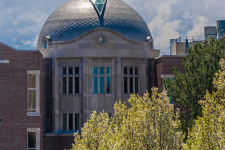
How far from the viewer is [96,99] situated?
35469 millimetres

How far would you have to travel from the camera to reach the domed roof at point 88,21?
38.8 metres

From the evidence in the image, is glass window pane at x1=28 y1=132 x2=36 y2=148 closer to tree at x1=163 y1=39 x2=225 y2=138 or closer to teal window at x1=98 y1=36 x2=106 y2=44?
teal window at x1=98 y1=36 x2=106 y2=44

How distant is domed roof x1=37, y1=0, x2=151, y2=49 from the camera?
38812 mm

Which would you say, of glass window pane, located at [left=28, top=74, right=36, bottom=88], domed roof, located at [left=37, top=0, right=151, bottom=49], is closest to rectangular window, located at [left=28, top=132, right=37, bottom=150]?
glass window pane, located at [left=28, top=74, right=36, bottom=88]

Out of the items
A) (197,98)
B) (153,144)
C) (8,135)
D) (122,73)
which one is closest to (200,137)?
(153,144)

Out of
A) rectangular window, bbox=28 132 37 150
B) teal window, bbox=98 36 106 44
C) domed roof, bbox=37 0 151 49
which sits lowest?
rectangular window, bbox=28 132 37 150

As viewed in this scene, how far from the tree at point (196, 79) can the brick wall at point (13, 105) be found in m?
11.4

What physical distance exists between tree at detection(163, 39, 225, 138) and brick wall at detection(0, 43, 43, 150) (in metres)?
11.4

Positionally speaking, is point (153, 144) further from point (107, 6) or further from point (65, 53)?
point (107, 6)

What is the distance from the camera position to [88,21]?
1532 inches

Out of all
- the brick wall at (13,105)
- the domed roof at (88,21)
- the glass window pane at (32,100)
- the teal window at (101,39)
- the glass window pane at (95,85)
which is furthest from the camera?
the domed roof at (88,21)

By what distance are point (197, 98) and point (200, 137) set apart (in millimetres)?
10919

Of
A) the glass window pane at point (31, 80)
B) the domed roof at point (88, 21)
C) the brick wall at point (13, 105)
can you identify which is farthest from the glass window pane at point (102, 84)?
the brick wall at point (13, 105)

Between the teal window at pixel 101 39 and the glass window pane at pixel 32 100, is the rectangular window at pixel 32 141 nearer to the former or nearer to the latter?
the glass window pane at pixel 32 100
